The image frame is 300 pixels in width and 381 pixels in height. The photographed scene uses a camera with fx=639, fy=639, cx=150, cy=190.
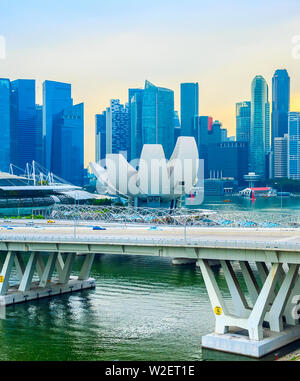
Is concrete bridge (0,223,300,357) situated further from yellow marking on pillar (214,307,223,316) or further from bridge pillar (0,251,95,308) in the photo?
bridge pillar (0,251,95,308)

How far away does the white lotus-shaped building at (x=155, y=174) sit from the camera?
8794 centimetres

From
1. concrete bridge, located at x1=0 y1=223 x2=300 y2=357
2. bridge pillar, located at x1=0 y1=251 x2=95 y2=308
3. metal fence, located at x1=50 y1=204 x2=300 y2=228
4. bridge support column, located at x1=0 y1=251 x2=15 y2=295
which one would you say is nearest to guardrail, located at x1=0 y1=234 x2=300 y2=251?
concrete bridge, located at x1=0 y1=223 x2=300 y2=357

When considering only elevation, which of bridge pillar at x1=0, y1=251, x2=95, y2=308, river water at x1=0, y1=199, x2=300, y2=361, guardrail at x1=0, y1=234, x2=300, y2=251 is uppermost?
guardrail at x1=0, y1=234, x2=300, y2=251

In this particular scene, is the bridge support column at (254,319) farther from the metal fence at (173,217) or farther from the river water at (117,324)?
the metal fence at (173,217)

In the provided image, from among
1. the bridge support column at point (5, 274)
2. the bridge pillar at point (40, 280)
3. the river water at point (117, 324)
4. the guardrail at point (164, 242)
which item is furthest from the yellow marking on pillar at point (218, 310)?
the bridge support column at point (5, 274)

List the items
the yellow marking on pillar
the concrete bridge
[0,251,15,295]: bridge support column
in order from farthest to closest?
[0,251,15,295]: bridge support column → the yellow marking on pillar → the concrete bridge

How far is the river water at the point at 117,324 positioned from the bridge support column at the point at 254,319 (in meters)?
0.63

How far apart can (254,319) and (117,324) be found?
9.47 meters

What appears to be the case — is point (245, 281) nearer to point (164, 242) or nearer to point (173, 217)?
point (164, 242)

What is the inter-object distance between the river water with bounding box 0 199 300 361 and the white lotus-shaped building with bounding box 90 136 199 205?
39038 millimetres

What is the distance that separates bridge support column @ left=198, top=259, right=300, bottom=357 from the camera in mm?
29172

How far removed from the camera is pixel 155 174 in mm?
87688

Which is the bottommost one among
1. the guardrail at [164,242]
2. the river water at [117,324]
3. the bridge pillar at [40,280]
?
the river water at [117,324]

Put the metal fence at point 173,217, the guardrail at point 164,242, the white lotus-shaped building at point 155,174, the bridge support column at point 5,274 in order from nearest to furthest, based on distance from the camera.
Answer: the guardrail at point 164,242
the bridge support column at point 5,274
the metal fence at point 173,217
the white lotus-shaped building at point 155,174
